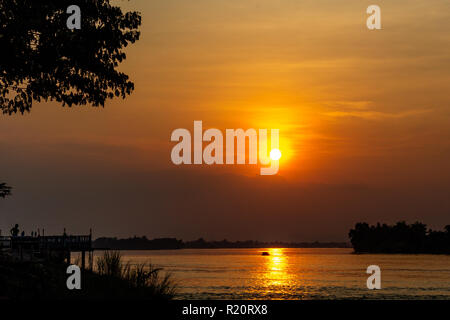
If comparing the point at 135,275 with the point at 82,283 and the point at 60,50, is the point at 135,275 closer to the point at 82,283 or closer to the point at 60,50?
the point at 82,283

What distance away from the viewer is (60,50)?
84.3 ft

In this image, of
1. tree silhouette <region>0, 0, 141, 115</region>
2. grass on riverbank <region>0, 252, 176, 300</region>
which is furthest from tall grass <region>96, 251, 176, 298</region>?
tree silhouette <region>0, 0, 141, 115</region>

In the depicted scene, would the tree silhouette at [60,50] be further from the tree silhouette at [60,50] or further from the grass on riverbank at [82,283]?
the grass on riverbank at [82,283]

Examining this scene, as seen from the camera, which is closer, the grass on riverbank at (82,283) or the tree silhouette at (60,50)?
the tree silhouette at (60,50)

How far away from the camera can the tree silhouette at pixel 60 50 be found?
24.6m

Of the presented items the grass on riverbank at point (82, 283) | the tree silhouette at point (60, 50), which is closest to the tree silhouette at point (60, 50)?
the tree silhouette at point (60, 50)

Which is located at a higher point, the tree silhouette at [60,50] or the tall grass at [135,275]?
the tree silhouette at [60,50]

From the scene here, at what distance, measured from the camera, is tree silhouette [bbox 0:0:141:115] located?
80.7 feet

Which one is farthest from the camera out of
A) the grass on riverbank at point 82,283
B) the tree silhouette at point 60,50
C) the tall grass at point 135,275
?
the tall grass at point 135,275

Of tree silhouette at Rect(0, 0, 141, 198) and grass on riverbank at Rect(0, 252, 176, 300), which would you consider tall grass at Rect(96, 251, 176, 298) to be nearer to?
grass on riverbank at Rect(0, 252, 176, 300)

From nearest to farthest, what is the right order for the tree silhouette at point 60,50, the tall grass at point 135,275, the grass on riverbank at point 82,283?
1. the tree silhouette at point 60,50
2. the grass on riverbank at point 82,283
3. the tall grass at point 135,275

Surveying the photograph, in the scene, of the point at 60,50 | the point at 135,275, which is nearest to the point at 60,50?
the point at 60,50

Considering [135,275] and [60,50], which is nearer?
[60,50]
